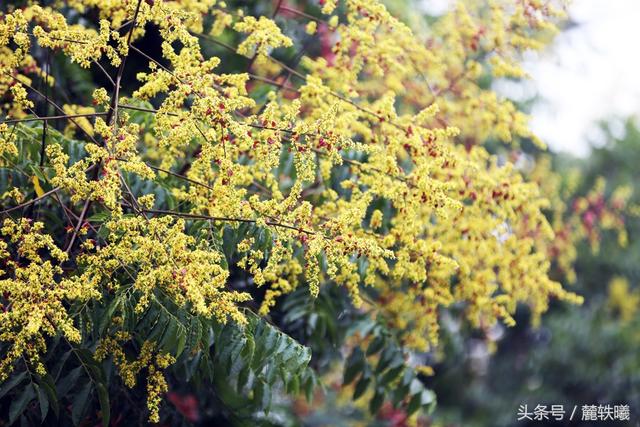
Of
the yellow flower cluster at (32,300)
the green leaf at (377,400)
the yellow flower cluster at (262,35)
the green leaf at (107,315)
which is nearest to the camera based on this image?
the yellow flower cluster at (32,300)

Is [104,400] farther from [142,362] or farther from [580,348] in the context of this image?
[580,348]

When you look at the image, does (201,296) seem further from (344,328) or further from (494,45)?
(494,45)

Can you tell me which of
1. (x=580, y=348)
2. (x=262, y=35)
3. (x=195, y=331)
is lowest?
(x=195, y=331)

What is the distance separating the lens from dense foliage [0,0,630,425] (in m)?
2.67

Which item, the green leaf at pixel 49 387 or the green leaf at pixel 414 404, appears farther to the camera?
the green leaf at pixel 414 404

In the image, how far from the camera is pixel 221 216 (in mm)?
2992

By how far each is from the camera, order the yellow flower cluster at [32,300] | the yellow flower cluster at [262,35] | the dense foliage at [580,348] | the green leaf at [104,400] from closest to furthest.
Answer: the yellow flower cluster at [32,300] < the green leaf at [104,400] < the yellow flower cluster at [262,35] < the dense foliage at [580,348]

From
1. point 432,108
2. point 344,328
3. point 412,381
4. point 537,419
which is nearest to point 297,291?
point 344,328

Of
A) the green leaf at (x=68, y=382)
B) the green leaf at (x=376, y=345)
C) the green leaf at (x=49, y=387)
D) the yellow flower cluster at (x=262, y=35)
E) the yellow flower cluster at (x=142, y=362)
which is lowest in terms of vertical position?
the green leaf at (x=49, y=387)

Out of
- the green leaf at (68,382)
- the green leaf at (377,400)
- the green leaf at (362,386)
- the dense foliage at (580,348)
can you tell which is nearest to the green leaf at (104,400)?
the green leaf at (68,382)

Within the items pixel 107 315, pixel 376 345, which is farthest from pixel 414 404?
pixel 107 315

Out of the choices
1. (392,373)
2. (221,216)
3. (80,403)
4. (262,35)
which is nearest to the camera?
(80,403)

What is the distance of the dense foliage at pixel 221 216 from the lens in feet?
8.77

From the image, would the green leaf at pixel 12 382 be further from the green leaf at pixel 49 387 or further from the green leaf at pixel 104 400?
the green leaf at pixel 104 400
